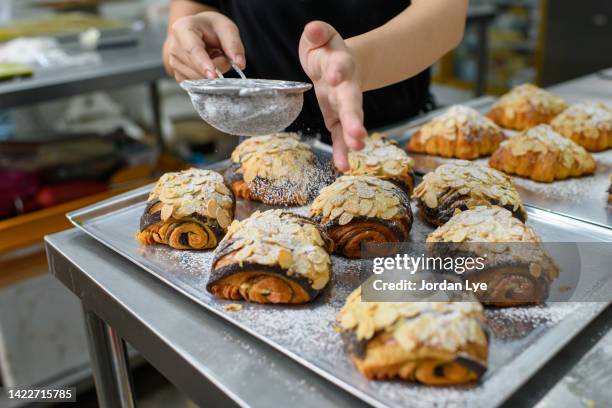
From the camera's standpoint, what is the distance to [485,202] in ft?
3.60

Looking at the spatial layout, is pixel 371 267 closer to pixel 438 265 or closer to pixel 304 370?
pixel 438 265

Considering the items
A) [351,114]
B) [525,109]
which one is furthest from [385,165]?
[525,109]

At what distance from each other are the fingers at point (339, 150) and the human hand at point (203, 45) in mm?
345

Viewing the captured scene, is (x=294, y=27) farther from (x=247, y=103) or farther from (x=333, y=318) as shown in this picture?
(x=333, y=318)

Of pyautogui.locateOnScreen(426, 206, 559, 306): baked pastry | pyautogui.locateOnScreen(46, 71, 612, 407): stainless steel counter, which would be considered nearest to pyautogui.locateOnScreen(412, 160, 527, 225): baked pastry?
pyautogui.locateOnScreen(426, 206, 559, 306): baked pastry

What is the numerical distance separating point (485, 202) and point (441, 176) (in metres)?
0.11

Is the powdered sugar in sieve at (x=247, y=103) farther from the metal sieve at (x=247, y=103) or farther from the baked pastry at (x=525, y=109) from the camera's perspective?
the baked pastry at (x=525, y=109)

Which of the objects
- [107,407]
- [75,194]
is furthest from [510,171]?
[75,194]

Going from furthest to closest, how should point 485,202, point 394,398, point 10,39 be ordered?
point 10,39 < point 485,202 < point 394,398

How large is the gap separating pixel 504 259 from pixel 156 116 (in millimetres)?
2168

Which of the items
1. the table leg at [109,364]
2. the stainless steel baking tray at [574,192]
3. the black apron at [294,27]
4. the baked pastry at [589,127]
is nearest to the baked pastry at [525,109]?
the baked pastry at [589,127]

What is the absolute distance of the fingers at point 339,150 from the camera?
0.80 m

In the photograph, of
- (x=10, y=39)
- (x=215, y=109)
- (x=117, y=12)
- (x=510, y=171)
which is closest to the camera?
(x=215, y=109)

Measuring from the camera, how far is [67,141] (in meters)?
2.41
